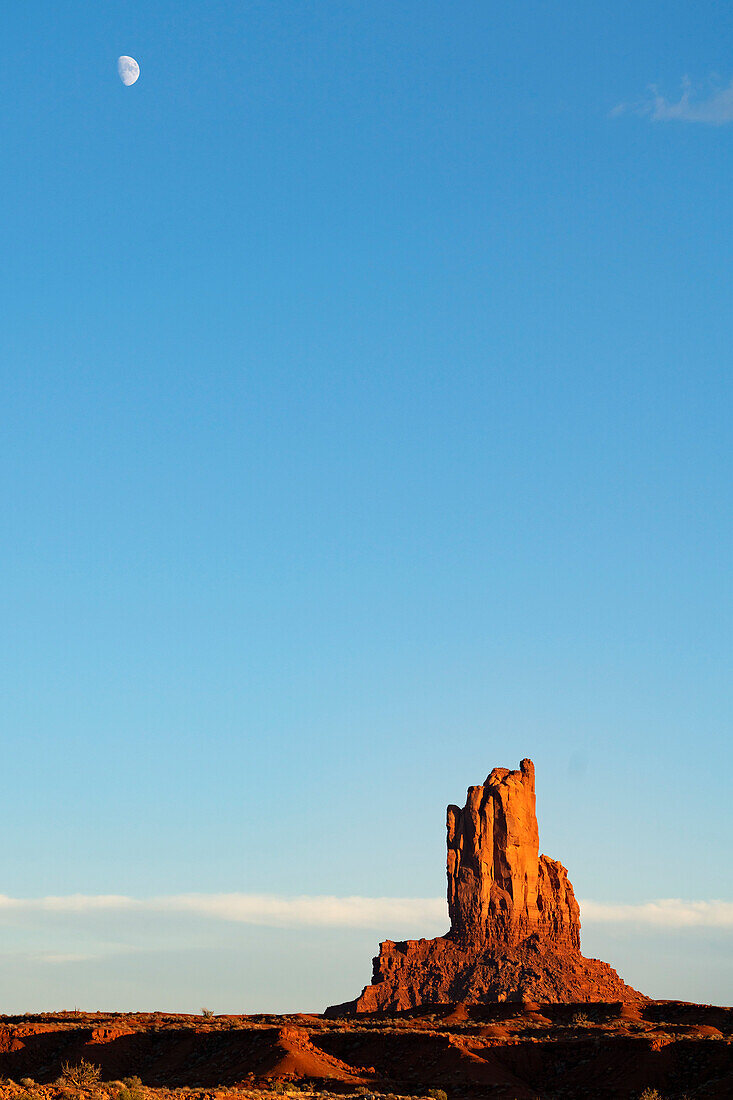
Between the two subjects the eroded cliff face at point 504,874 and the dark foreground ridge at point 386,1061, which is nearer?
the dark foreground ridge at point 386,1061

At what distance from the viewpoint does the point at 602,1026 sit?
270ft

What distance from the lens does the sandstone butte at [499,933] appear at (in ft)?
440

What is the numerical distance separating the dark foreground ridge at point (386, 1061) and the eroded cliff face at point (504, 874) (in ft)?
226

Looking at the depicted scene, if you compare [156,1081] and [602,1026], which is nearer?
[156,1081]

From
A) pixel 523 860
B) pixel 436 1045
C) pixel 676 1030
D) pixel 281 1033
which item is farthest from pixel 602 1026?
pixel 523 860

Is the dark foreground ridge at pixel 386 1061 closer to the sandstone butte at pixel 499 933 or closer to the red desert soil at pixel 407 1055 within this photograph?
the red desert soil at pixel 407 1055

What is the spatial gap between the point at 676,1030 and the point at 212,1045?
1149 inches

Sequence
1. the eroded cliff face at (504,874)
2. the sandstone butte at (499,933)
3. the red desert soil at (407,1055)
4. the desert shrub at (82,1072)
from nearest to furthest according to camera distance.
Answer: the desert shrub at (82,1072), the red desert soil at (407,1055), the sandstone butte at (499,933), the eroded cliff face at (504,874)

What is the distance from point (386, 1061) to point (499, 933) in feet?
264

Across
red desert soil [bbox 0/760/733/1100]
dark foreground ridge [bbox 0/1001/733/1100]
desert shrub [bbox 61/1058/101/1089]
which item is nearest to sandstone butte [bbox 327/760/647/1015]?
red desert soil [bbox 0/760/733/1100]

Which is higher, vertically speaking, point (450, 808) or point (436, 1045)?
point (450, 808)

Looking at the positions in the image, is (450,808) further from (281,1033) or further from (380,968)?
(281,1033)

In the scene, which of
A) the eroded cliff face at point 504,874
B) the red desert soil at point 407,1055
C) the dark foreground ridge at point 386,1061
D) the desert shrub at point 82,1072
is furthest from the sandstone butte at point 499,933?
the desert shrub at point 82,1072

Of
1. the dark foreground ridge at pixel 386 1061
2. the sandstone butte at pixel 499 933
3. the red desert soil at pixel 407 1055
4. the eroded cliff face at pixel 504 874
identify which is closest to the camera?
the red desert soil at pixel 407 1055
